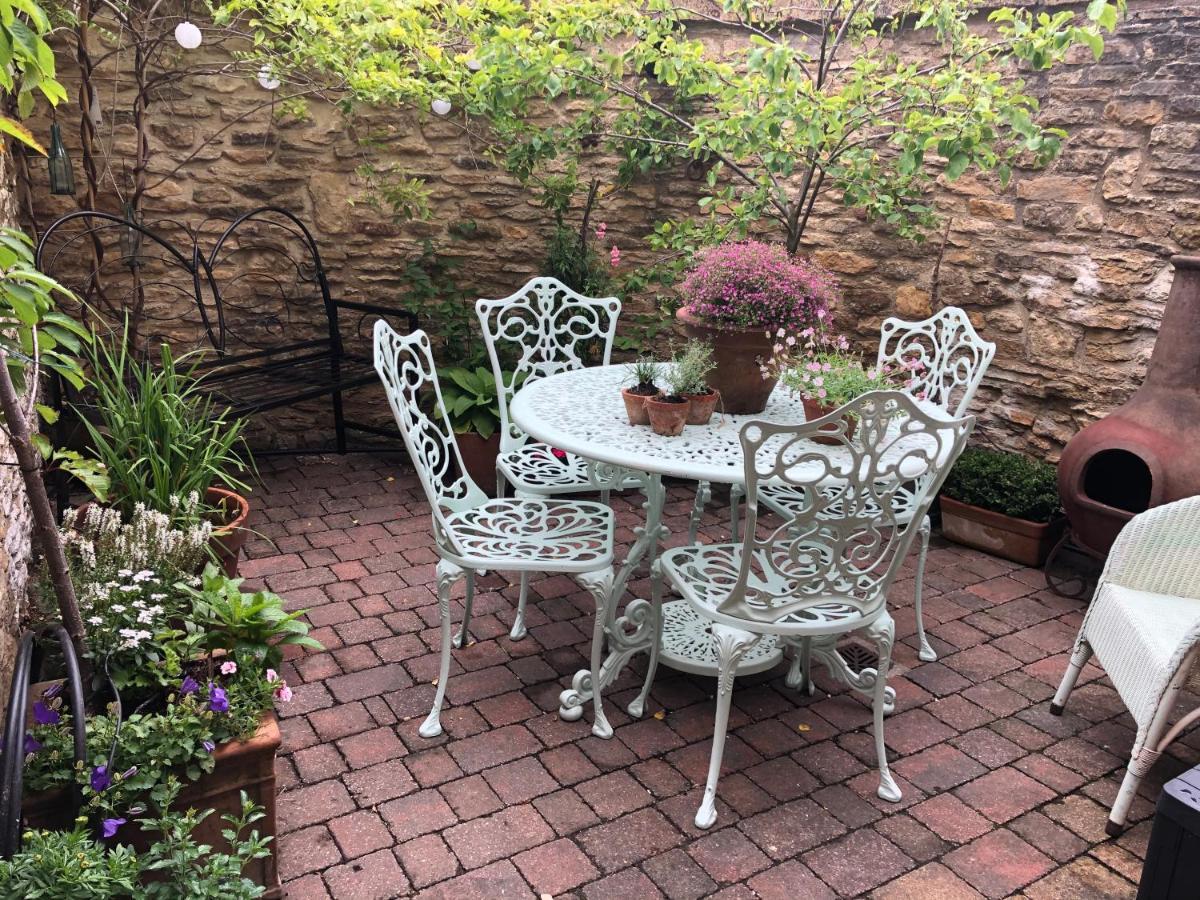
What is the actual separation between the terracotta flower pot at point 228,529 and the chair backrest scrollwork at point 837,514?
1.74 meters

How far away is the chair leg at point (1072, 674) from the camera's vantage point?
9.42 feet

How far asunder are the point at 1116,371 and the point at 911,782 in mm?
2159

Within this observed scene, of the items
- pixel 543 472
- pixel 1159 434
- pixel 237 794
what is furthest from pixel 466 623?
pixel 1159 434

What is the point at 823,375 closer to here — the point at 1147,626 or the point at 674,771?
the point at 1147,626

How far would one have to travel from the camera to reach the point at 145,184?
443 centimetres

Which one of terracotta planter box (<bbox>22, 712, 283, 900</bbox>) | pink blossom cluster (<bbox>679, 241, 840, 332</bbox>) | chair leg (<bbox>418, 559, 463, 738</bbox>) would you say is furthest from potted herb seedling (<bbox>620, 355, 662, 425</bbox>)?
terracotta planter box (<bbox>22, 712, 283, 900</bbox>)

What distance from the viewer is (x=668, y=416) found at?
273cm

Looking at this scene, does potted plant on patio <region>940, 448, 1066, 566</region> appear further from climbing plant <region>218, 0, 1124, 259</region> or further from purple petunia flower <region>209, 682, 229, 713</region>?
purple petunia flower <region>209, 682, 229, 713</region>

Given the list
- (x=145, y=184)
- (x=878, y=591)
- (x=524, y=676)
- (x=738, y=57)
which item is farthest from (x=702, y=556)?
(x=145, y=184)

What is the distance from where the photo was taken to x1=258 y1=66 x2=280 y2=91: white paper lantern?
4270 millimetres

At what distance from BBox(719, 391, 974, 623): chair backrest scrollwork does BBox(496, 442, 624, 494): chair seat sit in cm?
87

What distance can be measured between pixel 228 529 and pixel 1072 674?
2.74m

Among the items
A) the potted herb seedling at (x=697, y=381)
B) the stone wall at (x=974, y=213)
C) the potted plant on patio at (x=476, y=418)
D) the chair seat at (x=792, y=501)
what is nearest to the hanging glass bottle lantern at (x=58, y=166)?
the stone wall at (x=974, y=213)

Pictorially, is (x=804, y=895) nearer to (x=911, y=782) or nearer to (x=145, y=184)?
(x=911, y=782)
